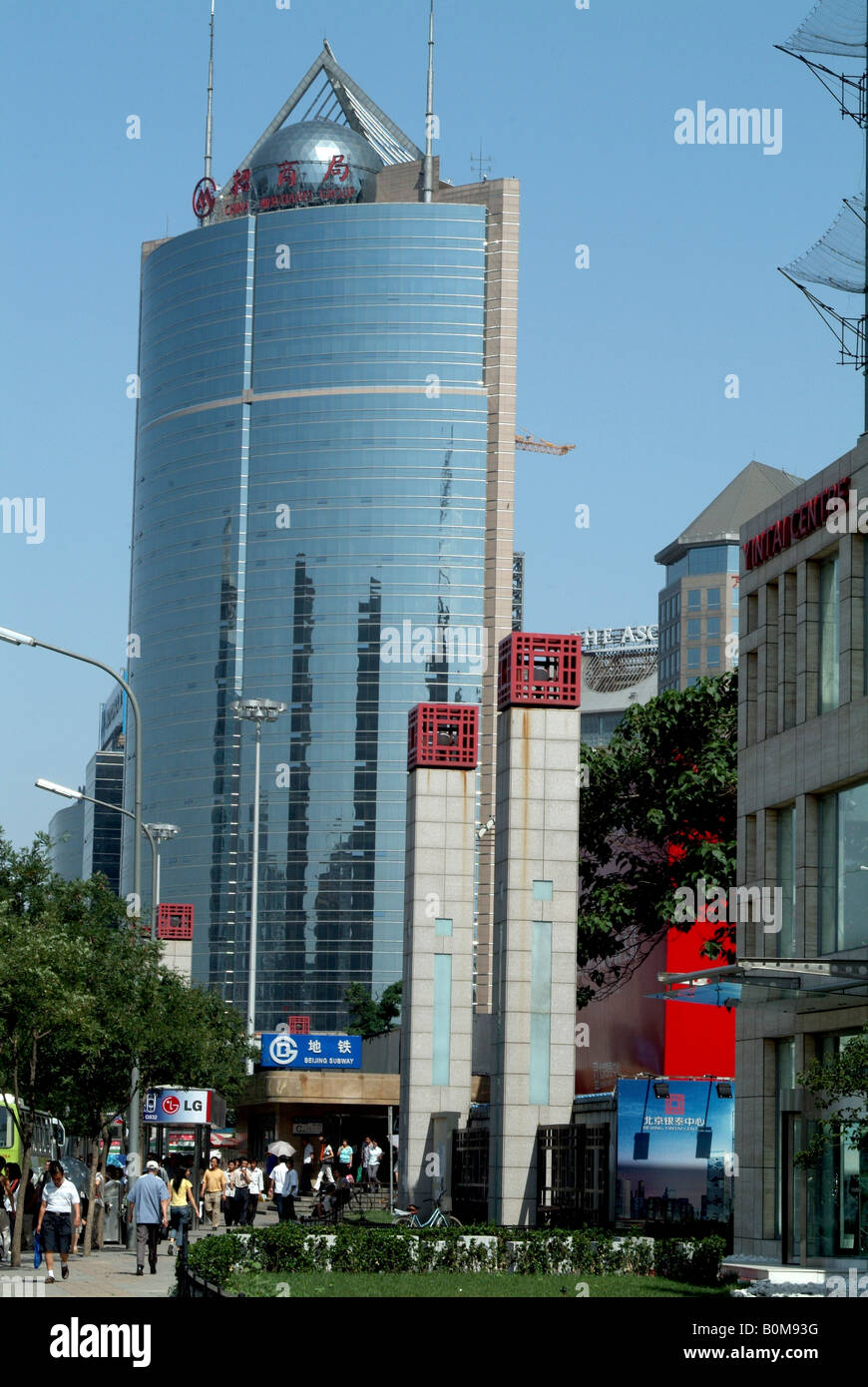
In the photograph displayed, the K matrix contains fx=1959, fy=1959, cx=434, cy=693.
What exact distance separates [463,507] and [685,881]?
11389cm

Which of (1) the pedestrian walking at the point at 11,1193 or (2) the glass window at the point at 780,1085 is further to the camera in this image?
(1) the pedestrian walking at the point at 11,1193

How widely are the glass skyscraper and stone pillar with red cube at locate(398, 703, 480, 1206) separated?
110m

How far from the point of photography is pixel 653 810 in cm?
4272

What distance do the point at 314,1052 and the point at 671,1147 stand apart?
40580mm

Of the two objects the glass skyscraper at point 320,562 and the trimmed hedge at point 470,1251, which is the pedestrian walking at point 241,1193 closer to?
the trimmed hedge at point 470,1251

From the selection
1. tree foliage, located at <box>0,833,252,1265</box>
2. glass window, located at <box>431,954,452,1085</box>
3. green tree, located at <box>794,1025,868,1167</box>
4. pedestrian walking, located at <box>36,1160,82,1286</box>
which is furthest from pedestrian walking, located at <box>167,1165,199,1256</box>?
green tree, located at <box>794,1025,868,1167</box>

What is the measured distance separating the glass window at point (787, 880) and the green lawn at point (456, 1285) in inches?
204

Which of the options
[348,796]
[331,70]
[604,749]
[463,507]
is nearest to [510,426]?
[463,507]

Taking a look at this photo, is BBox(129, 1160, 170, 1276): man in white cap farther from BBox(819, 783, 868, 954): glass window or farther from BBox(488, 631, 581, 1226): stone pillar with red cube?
BBox(819, 783, 868, 954): glass window

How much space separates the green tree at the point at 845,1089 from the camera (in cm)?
2225

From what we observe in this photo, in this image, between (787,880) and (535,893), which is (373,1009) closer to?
(535,893)

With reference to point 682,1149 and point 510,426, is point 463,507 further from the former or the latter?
point 682,1149

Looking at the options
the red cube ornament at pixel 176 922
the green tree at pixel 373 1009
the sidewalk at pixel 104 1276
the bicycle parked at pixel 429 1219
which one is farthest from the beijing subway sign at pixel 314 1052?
the green tree at pixel 373 1009

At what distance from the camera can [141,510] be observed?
167 meters
